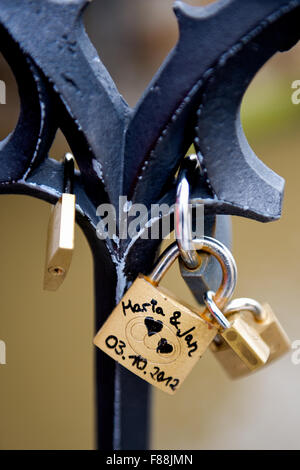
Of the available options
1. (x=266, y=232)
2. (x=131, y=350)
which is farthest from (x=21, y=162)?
(x=266, y=232)

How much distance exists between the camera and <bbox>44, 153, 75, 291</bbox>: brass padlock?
0.47 metres

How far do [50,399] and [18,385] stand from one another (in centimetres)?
11

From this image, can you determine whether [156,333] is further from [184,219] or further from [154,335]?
[184,219]

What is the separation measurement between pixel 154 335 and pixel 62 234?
0.46 feet

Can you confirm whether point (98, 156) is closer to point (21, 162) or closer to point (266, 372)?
point (21, 162)

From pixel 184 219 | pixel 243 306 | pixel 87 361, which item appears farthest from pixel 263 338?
pixel 87 361

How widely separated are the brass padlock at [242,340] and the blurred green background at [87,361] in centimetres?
110

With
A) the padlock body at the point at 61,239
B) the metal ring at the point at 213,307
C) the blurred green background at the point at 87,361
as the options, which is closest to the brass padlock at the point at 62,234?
the padlock body at the point at 61,239

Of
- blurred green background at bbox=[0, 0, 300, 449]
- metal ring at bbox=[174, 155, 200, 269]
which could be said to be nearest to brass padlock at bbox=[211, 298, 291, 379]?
metal ring at bbox=[174, 155, 200, 269]

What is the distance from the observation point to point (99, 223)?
19.0 inches

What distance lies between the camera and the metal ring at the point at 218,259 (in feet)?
1.69

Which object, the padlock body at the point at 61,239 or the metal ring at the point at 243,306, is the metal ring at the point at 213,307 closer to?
the metal ring at the point at 243,306

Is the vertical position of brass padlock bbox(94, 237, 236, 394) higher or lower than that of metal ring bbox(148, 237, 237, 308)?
lower

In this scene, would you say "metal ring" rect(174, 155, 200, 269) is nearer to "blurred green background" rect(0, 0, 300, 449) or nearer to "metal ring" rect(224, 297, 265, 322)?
"metal ring" rect(224, 297, 265, 322)
